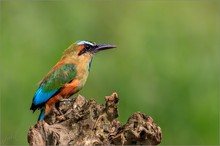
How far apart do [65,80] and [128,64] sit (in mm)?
3538

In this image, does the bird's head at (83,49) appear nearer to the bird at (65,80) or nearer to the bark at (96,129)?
the bird at (65,80)

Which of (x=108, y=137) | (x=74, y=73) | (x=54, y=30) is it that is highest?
(x=54, y=30)

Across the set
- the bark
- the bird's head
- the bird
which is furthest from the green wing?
the bark

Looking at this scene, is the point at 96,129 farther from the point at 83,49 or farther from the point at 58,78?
the point at 83,49

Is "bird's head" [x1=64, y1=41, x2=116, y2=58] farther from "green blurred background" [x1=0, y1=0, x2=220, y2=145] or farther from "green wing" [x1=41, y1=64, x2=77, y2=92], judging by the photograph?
"green blurred background" [x1=0, y1=0, x2=220, y2=145]

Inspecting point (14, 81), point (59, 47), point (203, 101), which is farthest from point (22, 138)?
point (203, 101)

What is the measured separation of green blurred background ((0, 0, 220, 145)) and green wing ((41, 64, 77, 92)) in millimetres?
1311

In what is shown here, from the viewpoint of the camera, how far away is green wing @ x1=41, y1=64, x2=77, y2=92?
10.1 meters

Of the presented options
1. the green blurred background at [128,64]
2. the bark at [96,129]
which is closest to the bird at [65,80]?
the green blurred background at [128,64]

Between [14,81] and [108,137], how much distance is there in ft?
16.7

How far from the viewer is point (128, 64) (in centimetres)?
1359

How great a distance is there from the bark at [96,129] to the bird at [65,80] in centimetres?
205

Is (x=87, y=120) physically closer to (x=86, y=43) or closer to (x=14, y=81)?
(x=86, y=43)

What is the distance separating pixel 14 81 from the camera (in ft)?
40.5
